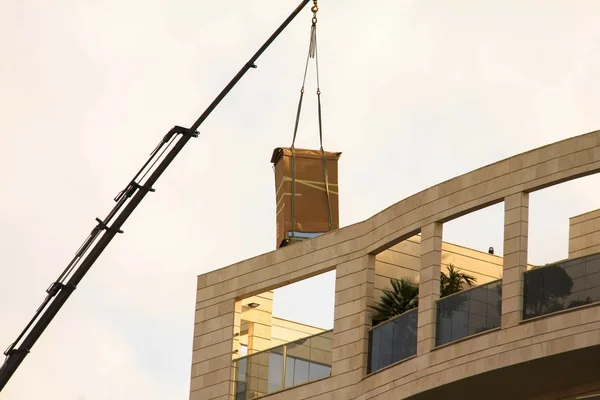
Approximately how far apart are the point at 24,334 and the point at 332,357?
28.2 feet

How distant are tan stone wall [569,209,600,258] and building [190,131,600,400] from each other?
0.03m

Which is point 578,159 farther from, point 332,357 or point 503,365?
point 332,357

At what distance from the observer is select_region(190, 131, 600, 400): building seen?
33.2m

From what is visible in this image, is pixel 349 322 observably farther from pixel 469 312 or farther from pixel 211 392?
pixel 211 392

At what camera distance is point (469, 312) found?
115 feet

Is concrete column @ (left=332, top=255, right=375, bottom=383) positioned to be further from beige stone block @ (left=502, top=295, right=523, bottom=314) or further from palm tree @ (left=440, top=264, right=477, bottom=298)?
beige stone block @ (left=502, top=295, right=523, bottom=314)

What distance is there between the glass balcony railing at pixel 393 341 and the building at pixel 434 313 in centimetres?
4

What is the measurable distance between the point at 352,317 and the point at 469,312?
4075 mm

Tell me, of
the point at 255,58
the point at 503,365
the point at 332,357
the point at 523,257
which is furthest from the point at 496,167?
the point at 255,58

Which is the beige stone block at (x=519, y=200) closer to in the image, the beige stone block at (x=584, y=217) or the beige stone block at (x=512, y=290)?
the beige stone block at (x=512, y=290)

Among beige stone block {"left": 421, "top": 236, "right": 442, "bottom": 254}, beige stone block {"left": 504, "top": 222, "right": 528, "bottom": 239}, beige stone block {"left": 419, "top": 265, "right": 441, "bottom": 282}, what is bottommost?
beige stone block {"left": 419, "top": 265, "right": 441, "bottom": 282}

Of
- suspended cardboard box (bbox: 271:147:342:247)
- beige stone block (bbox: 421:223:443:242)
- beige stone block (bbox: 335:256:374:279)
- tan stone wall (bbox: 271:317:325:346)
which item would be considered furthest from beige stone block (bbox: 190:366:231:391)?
beige stone block (bbox: 421:223:443:242)

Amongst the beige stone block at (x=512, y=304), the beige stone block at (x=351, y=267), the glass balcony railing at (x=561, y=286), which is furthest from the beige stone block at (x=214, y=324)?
the glass balcony railing at (x=561, y=286)

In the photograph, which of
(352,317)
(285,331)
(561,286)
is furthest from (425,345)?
(285,331)
